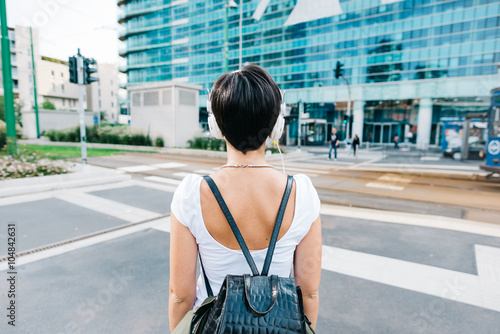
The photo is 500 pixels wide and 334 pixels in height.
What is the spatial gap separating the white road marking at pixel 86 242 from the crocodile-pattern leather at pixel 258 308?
387 cm

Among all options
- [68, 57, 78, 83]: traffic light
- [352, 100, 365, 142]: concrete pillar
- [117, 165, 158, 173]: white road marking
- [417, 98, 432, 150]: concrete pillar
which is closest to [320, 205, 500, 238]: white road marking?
[117, 165, 158, 173]: white road marking

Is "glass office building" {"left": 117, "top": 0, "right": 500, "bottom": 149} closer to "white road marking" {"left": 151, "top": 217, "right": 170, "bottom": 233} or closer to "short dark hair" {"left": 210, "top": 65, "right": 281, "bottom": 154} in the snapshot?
"white road marking" {"left": 151, "top": 217, "right": 170, "bottom": 233}

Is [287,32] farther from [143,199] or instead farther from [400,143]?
[143,199]

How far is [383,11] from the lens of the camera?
36688 millimetres

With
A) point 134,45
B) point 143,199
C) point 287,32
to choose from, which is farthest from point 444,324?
point 134,45

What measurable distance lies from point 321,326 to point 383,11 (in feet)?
141

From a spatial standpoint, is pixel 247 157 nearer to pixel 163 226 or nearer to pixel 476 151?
pixel 163 226

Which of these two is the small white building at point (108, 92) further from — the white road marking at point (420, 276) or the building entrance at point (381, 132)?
the white road marking at point (420, 276)

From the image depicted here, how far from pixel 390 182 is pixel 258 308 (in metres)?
10.6

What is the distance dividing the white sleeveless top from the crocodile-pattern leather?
227mm

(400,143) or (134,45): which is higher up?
(134,45)

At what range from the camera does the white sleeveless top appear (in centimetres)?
116

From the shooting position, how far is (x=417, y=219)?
19.0ft

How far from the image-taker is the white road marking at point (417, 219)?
17.1ft
